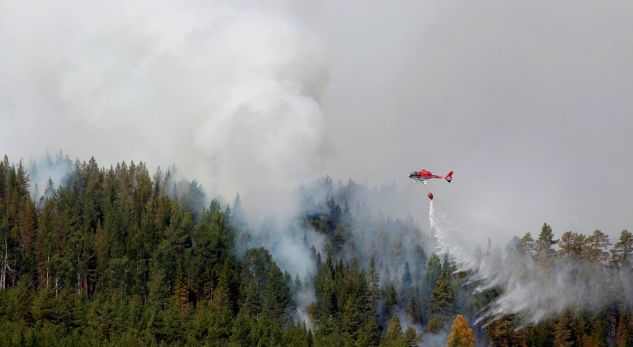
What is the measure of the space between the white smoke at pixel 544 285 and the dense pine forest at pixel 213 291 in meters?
1.05

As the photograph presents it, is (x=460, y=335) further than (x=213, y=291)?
No

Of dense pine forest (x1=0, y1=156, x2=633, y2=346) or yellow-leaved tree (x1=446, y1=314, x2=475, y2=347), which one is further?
yellow-leaved tree (x1=446, y1=314, x2=475, y2=347)

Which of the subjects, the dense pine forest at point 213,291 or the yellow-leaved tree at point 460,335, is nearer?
the dense pine forest at point 213,291

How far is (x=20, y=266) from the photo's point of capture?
6599 inches

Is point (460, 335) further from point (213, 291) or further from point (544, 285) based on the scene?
point (213, 291)

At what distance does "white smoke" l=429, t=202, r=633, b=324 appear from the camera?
153 metres

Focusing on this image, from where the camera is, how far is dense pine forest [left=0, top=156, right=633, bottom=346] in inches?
5581

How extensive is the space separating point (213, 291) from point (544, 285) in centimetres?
4845

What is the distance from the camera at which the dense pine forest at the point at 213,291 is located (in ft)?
465

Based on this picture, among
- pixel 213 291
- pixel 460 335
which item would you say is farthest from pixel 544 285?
pixel 213 291

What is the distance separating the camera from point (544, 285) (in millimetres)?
156750

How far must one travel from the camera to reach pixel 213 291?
166 m

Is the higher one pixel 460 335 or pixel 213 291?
pixel 213 291

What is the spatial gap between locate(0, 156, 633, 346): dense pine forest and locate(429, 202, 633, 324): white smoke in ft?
3.44
